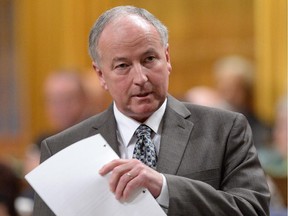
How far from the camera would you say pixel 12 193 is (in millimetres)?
4086

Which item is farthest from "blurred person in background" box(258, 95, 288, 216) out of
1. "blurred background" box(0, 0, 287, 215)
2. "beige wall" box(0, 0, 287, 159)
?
"beige wall" box(0, 0, 287, 159)

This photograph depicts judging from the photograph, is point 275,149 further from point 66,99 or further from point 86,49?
point 86,49

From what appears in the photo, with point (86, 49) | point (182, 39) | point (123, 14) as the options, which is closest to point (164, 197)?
point (123, 14)

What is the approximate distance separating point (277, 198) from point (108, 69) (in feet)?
7.67

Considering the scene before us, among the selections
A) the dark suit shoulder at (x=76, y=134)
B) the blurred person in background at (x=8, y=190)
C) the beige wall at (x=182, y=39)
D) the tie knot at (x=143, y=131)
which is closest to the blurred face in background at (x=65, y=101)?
the blurred person in background at (x=8, y=190)

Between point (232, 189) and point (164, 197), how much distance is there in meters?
0.23

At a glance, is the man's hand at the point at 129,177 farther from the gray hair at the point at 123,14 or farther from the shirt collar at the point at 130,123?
the gray hair at the point at 123,14

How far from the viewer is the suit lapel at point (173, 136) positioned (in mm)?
2492

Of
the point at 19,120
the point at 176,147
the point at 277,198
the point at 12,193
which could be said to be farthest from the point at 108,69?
the point at 19,120

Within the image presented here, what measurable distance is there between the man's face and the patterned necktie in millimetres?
61

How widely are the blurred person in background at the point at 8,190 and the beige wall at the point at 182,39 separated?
3.00 metres

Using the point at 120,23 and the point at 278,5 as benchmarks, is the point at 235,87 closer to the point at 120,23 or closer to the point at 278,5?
the point at 278,5

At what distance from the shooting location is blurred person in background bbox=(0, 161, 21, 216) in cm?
398

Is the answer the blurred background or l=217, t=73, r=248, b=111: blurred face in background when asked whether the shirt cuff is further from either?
l=217, t=73, r=248, b=111: blurred face in background
